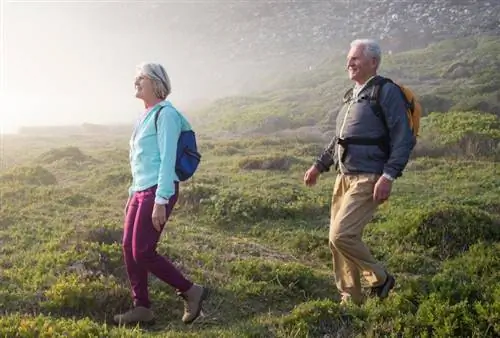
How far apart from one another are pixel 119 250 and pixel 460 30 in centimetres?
5128

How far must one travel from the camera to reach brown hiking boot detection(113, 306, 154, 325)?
5594 millimetres

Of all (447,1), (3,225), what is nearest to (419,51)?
(447,1)

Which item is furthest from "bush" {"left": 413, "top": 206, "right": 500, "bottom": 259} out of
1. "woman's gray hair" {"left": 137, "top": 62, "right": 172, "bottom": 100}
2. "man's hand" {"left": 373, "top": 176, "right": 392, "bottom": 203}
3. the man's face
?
"woman's gray hair" {"left": 137, "top": 62, "right": 172, "bottom": 100}

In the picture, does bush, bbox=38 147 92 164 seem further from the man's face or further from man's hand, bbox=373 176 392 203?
man's hand, bbox=373 176 392 203

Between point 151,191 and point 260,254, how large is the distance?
3.49 m

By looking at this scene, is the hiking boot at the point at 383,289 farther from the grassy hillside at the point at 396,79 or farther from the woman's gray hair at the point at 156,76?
the grassy hillside at the point at 396,79

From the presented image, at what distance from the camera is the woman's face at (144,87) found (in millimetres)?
5508

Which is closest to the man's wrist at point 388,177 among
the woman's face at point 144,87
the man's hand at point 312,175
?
the man's hand at point 312,175

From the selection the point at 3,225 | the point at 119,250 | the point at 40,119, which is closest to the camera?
the point at 119,250

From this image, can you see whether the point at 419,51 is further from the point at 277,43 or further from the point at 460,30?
the point at 277,43

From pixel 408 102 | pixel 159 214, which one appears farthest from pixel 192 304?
pixel 408 102

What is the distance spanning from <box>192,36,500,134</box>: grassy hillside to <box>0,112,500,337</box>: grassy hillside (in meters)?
10.3

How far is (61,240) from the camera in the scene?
8.29 metres

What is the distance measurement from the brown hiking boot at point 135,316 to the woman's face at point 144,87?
2.20m
